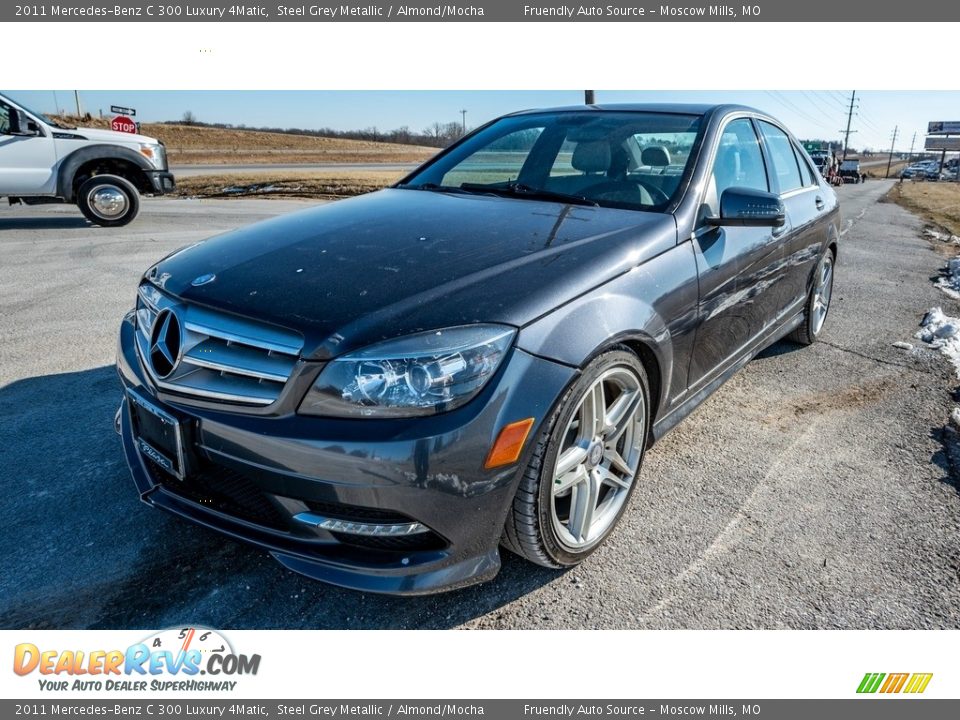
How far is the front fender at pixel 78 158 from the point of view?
972cm

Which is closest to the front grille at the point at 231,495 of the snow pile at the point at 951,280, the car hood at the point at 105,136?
the snow pile at the point at 951,280

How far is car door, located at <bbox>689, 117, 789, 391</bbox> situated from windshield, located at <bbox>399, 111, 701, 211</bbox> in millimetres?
219

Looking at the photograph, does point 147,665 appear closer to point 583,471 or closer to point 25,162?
point 583,471

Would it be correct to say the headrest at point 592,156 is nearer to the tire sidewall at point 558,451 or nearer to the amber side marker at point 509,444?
the tire sidewall at point 558,451

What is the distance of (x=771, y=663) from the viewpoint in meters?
2.05

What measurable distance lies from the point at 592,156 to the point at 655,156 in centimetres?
32

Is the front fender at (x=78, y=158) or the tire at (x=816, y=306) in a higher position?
the front fender at (x=78, y=158)

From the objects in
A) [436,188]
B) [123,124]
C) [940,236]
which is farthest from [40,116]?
[940,236]

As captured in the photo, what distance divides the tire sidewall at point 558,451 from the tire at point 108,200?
10.2m

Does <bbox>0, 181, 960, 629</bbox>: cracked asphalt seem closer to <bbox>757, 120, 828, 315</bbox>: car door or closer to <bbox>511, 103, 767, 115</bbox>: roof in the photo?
<bbox>757, 120, 828, 315</bbox>: car door

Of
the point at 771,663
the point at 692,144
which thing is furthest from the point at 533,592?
the point at 692,144

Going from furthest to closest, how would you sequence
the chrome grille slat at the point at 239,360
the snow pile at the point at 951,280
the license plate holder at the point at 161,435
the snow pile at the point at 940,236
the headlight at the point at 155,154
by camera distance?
the snow pile at the point at 940,236
the headlight at the point at 155,154
the snow pile at the point at 951,280
the license plate holder at the point at 161,435
the chrome grille slat at the point at 239,360

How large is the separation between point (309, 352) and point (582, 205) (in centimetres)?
162

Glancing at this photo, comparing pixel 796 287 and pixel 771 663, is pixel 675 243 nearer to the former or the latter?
pixel 771 663
